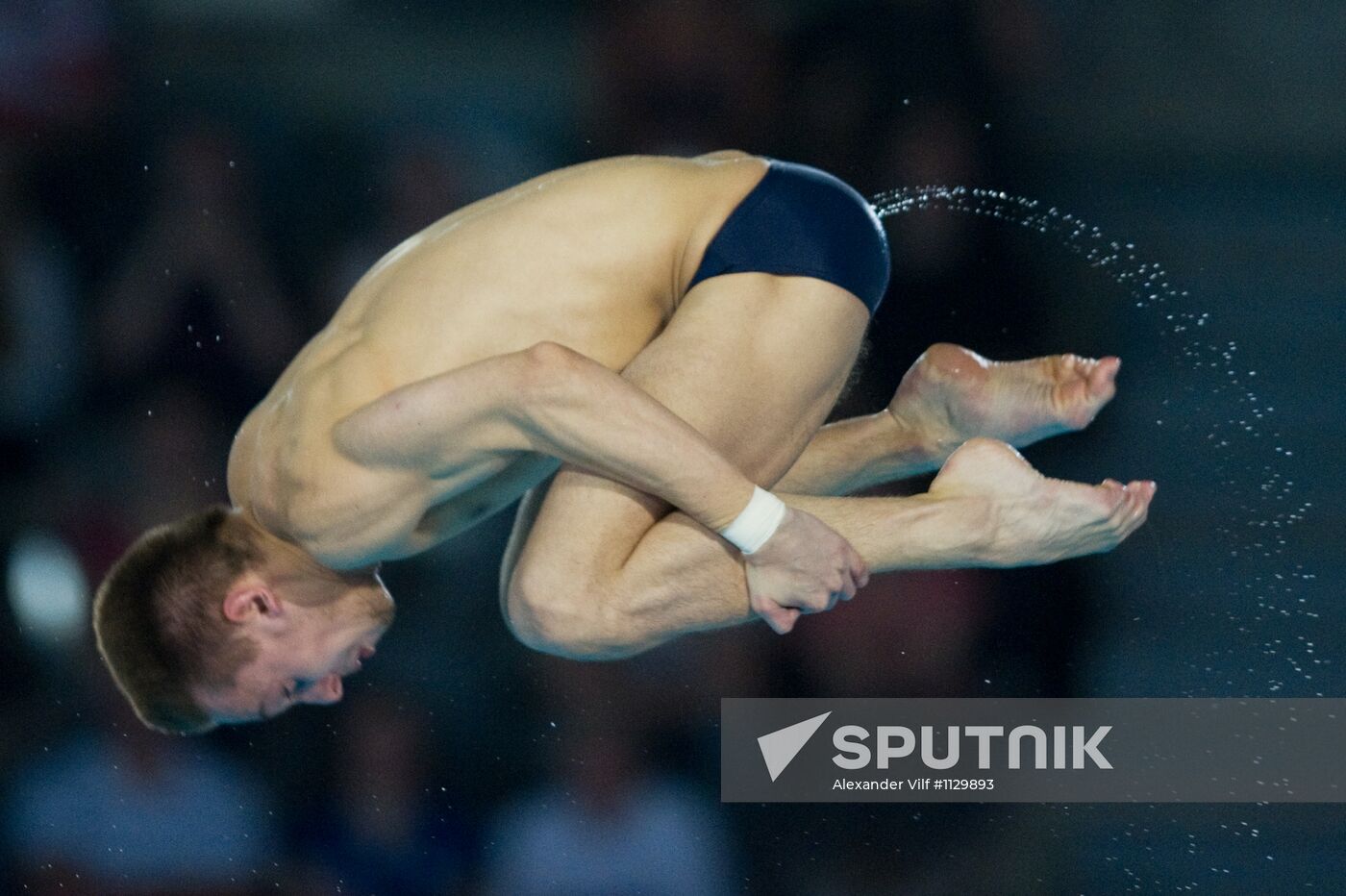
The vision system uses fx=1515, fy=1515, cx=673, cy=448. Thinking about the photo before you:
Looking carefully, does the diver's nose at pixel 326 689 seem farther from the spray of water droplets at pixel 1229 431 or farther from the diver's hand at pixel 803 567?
the spray of water droplets at pixel 1229 431

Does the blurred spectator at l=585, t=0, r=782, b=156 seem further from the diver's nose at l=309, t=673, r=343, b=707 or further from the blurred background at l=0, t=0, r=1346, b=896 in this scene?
the diver's nose at l=309, t=673, r=343, b=707

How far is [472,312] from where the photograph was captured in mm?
2193

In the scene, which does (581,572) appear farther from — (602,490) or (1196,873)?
(1196,873)

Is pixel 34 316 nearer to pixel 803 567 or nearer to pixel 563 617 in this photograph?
pixel 563 617

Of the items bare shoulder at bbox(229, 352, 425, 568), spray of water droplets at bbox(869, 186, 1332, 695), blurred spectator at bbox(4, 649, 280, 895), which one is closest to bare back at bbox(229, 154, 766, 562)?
bare shoulder at bbox(229, 352, 425, 568)

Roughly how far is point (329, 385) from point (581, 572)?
0.45 m

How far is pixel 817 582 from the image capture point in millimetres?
2166

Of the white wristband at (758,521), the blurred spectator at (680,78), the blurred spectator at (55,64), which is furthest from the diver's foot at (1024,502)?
the blurred spectator at (55,64)

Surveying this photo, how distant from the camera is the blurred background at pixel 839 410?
3.64 meters

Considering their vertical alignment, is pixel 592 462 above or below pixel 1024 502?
above

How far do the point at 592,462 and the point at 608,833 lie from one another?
1830mm

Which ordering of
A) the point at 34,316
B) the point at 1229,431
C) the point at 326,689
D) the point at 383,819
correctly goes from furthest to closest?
the point at 34,316
the point at 383,819
the point at 1229,431
the point at 326,689

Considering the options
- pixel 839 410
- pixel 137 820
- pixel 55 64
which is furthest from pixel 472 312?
pixel 55 64

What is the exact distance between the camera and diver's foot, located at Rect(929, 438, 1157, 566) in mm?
2287
